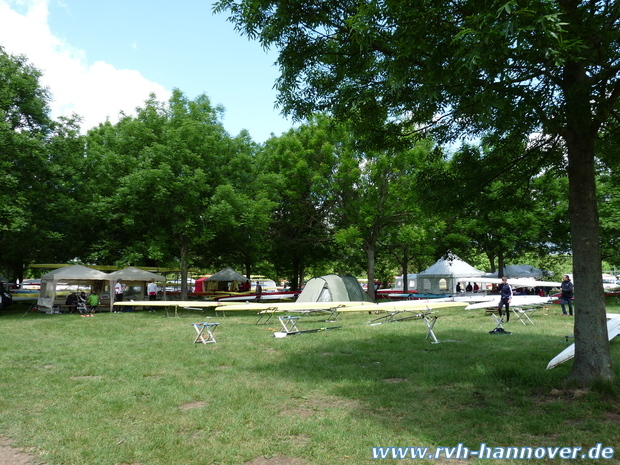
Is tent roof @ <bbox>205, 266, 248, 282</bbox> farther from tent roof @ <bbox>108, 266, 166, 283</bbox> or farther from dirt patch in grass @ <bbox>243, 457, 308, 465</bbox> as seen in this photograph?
dirt patch in grass @ <bbox>243, 457, 308, 465</bbox>

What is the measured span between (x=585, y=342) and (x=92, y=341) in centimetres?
1124

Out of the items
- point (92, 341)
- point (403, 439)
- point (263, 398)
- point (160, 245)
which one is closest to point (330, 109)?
point (263, 398)

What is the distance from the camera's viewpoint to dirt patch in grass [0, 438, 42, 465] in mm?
4277

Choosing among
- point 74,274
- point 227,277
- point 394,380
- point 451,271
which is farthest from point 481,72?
point 227,277

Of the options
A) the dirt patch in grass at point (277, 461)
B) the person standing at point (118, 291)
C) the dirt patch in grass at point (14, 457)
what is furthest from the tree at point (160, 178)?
the dirt patch in grass at point (277, 461)

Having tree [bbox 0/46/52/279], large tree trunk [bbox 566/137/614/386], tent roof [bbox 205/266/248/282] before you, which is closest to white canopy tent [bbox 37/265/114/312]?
tree [bbox 0/46/52/279]

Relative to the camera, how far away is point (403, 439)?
4668 millimetres

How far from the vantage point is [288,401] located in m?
6.17

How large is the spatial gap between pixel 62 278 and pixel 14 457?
59.1 ft

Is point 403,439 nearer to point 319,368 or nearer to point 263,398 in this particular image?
point 263,398

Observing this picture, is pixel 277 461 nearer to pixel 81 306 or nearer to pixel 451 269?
pixel 81 306

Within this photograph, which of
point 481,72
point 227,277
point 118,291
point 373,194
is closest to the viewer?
point 481,72

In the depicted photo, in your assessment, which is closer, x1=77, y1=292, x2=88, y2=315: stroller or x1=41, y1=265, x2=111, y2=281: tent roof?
x1=41, y1=265, x2=111, y2=281: tent roof

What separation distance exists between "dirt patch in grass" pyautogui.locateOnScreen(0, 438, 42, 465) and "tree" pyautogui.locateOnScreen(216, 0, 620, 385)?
5488 mm
